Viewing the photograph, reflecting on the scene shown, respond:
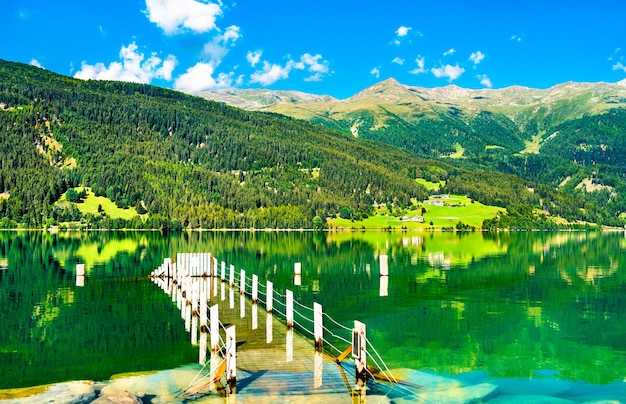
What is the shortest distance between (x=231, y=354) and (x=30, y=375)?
10371 millimetres

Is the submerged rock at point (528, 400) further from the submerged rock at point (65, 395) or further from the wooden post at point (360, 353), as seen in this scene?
the submerged rock at point (65, 395)

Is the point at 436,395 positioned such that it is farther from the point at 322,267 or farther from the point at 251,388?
the point at 322,267

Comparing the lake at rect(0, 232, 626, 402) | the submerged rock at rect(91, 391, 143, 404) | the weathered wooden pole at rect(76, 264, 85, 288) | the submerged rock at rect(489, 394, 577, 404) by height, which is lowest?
the submerged rock at rect(489, 394, 577, 404)

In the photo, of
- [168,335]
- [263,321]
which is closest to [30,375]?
[168,335]

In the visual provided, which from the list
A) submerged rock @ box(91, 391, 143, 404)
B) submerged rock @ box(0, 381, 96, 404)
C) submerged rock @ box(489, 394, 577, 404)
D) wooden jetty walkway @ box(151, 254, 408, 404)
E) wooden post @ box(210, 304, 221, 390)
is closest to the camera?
submerged rock @ box(91, 391, 143, 404)

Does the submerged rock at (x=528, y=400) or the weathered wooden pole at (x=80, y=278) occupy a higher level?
the weathered wooden pole at (x=80, y=278)

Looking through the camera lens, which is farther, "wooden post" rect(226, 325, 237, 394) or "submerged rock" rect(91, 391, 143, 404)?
"wooden post" rect(226, 325, 237, 394)

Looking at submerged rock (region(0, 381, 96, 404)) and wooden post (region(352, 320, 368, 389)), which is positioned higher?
wooden post (region(352, 320, 368, 389))

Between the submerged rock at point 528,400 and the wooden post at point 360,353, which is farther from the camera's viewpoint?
the wooden post at point 360,353

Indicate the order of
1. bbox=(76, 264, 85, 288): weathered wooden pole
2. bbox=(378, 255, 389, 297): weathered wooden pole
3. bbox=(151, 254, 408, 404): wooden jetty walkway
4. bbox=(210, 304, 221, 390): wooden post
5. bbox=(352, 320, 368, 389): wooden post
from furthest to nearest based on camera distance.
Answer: bbox=(76, 264, 85, 288): weathered wooden pole
bbox=(378, 255, 389, 297): weathered wooden pole
bbox=(210, 304, 221, 390): wooden post
bbox=(352, 320, 368, 389): wooden post
bbox=(151, 254, 408, 404): wooden jetty walkway

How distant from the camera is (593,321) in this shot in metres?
46.3

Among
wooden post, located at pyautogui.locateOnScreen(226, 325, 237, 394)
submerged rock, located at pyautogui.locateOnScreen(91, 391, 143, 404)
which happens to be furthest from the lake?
wooden post, located at pyautogui.locateOnScreen(226, 325, 237, 394)

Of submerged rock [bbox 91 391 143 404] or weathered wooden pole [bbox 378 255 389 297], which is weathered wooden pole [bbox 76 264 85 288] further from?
submerged rock [bbox 91 391 143 404]

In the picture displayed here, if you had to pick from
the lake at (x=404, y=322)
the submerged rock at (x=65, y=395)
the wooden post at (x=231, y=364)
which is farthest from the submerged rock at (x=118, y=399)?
the lake at (x=404, y=322)
